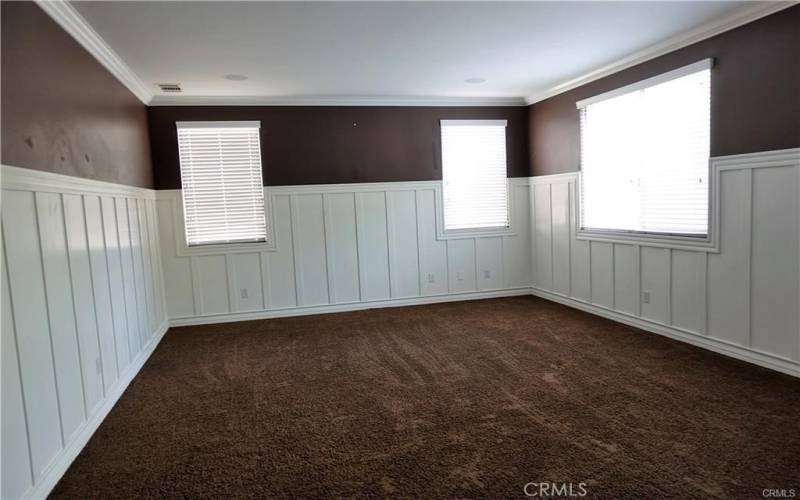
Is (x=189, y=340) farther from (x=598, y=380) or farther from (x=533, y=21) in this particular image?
(x=533, y=21)

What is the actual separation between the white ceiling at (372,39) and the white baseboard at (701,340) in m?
2.49

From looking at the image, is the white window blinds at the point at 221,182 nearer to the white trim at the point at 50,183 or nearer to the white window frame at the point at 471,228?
the white trim at the point at 50,183

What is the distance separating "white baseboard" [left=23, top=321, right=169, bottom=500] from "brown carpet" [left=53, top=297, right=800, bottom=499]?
0.18ft

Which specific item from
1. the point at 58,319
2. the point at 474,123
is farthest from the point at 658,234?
the point at 58,319

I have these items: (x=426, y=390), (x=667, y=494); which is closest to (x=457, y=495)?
(x=667, y=494)

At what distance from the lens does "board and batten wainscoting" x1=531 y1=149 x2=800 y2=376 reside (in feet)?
10.5

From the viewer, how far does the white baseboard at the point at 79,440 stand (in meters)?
2.20

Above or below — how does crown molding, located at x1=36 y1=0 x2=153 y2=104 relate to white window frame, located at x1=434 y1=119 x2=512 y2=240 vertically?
above

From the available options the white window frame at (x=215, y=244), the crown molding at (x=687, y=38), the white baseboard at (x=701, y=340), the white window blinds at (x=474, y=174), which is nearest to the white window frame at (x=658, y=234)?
the crown molding at (x=687, y=38)

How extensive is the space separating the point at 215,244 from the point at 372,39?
3074mm

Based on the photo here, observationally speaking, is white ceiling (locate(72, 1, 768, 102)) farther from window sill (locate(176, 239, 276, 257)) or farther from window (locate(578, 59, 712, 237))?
window sill (locate(176, 239, 276, 257))

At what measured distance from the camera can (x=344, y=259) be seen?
5.74m

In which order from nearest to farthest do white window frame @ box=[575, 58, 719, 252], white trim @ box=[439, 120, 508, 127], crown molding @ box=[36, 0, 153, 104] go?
crown molding @ box=[36, 0, 153, 104], white window frame @ box=[575, 58, 719, 252], white trim @ box=[439, 120, 508, 127]

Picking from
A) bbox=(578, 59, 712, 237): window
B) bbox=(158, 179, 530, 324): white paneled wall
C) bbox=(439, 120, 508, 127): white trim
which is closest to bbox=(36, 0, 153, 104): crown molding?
bbox=(158, 179, 530, 324): white paneled wall
